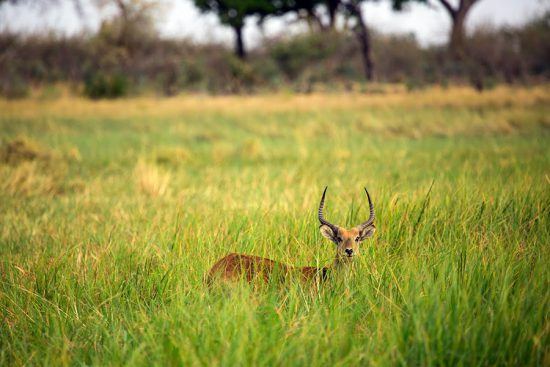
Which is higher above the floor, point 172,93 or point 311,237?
point 172,93

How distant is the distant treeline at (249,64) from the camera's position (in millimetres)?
22609

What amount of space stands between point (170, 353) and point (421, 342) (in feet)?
3.84

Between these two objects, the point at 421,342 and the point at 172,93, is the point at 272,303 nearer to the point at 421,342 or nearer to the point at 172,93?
the point at 421,342

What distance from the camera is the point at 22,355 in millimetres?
2828

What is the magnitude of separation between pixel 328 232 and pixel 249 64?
2253cm

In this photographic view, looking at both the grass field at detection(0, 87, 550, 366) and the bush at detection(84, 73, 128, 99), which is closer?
the grass field at detection(0, 87, 550, 366)

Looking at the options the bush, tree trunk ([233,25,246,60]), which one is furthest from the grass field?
tree trunk ([233,25,246,60])

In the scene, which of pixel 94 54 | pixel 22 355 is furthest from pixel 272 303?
pixel 94 54

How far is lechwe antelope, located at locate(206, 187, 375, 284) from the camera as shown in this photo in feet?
11.1

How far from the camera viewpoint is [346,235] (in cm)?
381

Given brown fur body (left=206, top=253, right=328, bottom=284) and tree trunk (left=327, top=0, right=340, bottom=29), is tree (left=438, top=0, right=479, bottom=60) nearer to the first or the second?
tree trunk (left=327, top=0, right=340, bottom=29)

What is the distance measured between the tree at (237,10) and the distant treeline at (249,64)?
914mm

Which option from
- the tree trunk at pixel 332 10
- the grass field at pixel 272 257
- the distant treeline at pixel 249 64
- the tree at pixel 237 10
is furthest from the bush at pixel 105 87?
the grass field at pixel 272 257

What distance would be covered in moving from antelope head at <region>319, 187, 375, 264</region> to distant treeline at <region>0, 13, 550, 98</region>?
58.9ft
